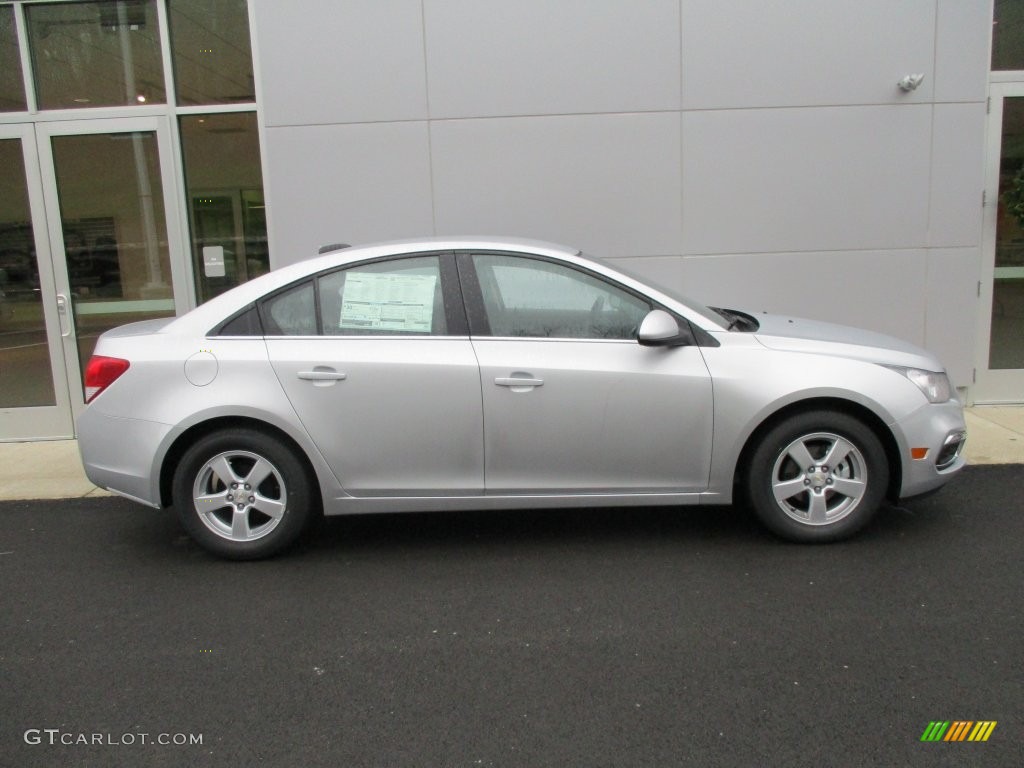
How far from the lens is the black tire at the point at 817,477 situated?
420 cm

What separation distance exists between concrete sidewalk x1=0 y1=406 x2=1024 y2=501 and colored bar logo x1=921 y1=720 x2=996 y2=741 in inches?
139

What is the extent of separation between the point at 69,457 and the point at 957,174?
7886 mm

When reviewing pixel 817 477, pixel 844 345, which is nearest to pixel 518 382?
pixel 817 477

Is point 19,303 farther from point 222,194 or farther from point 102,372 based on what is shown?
point 102,372

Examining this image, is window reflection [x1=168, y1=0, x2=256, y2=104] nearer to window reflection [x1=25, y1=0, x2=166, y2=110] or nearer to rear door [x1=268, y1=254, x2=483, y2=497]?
window reflection [x1=25, y1=0, x2=166, y2=110]

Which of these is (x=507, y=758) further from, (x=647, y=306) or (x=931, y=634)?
(x=647, y=306)

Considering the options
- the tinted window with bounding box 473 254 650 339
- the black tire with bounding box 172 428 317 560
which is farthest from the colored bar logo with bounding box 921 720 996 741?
the black tire with bounding box 172 428 317 560

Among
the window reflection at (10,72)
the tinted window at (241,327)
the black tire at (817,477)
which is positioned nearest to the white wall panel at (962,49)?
the black tire at (817,477)

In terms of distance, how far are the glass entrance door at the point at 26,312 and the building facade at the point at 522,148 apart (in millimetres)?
22

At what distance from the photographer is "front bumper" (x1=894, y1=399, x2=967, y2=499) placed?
13.8 feet

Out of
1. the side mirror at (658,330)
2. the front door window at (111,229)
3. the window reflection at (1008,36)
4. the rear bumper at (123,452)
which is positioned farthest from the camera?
the front door window at (111,229)

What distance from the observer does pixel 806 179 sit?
23.4 ft

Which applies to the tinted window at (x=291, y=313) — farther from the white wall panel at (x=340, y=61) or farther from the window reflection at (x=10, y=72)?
the window reflection at (x=10, y=72)

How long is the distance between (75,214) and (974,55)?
789cm
